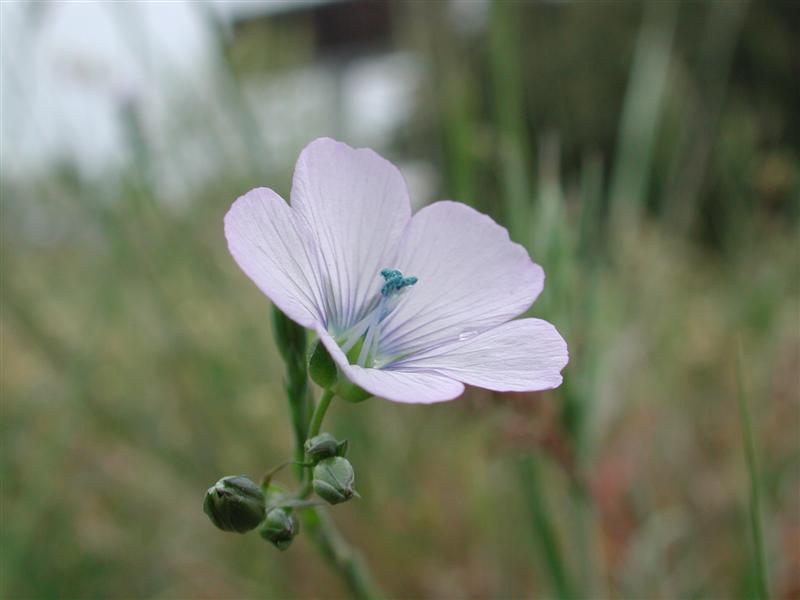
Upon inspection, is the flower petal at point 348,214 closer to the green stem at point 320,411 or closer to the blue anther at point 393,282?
the blue anther at point 393,282

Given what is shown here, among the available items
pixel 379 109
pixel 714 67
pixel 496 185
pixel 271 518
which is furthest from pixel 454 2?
pixel 714 67

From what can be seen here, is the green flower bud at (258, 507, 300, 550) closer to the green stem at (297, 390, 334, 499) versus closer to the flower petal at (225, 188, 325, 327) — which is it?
the green stem at (297, 390, 334, 499)

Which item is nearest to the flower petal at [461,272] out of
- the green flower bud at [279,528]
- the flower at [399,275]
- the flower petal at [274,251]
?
the flower at [399,275]

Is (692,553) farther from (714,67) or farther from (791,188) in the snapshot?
(714,67)

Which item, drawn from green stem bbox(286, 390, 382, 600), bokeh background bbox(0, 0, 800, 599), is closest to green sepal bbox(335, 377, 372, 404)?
green stem bbox(286, 390, 382, 600)

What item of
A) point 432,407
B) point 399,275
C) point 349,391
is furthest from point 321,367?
point 432,407

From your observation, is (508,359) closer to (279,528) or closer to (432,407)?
(279,528)

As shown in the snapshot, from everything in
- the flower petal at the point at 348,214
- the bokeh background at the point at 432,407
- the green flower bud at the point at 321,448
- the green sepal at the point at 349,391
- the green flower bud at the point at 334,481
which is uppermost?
the flower petal at the point at 348,214
